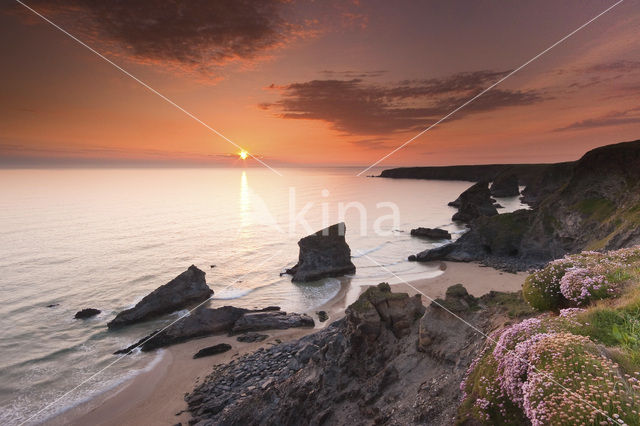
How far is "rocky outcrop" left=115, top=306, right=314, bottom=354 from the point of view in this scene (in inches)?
1102

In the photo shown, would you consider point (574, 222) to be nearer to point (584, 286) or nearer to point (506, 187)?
point (584, 286)

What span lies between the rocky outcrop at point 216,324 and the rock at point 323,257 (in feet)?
41.5

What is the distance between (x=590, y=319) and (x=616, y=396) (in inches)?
145

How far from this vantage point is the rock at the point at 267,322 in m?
29.4

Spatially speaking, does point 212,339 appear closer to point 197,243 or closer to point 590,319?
point 590,319

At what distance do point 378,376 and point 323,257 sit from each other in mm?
31875

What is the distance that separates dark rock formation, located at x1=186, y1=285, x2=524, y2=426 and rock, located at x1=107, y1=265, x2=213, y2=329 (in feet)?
56.4

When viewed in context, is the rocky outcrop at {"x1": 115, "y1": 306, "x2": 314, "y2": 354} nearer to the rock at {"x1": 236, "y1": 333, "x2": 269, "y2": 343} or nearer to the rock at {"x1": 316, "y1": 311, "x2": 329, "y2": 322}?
the rock at {"x1": 236, "y1": 333, "x2": 269, "y2": 343}

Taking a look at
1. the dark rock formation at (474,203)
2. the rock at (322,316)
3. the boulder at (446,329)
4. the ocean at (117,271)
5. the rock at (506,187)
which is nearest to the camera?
the boulder at (446,329)

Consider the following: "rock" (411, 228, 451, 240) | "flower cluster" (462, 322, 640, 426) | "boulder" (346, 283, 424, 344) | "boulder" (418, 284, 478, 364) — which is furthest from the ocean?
"flower cluster" (462, 322, 640, 426)

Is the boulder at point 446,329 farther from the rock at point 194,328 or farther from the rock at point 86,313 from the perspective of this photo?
the rock at point 86,313

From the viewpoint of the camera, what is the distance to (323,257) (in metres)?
45.0

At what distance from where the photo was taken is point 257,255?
185 ft

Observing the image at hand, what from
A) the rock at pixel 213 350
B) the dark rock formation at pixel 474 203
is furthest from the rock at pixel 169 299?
the dark rock formation at pixel 474 203
